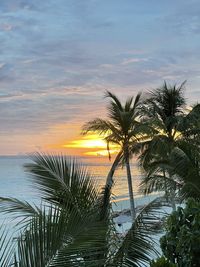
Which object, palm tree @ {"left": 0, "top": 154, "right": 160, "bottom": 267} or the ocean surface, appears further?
the ocean surface

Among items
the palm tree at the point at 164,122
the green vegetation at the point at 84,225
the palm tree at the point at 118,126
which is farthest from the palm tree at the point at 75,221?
the palm tree at the point at 118,126

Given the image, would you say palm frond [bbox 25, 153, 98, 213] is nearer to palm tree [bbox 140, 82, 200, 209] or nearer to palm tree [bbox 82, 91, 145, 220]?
palm tree [bbox 140, 82, 200, 209]

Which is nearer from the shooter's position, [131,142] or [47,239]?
[47,239]

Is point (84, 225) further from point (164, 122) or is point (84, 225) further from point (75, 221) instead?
point (164, 122)

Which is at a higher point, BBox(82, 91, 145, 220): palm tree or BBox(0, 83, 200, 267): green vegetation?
BBox(82, 91, 145, 220): palm tree

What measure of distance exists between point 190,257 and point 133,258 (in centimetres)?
100

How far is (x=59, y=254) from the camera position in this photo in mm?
2928

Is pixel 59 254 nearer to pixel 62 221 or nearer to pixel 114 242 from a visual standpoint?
pixel 62 221

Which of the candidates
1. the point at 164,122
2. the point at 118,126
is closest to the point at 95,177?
the point at 118,126

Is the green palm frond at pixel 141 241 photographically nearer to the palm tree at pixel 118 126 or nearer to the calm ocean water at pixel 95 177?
the calm ocean water at pixel 95 177

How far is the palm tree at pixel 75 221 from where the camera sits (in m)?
3.00

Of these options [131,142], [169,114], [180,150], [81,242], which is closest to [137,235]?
[81,242]

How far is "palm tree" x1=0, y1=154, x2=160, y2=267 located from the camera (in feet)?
9.86

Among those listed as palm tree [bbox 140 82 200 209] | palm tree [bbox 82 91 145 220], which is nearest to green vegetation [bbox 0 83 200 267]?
palm tree [bbox 140 82 200 209]
